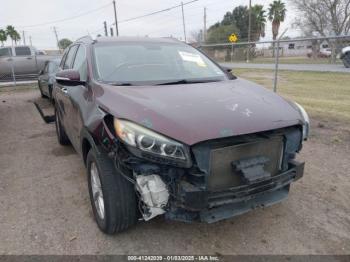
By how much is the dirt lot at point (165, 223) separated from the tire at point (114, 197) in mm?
220

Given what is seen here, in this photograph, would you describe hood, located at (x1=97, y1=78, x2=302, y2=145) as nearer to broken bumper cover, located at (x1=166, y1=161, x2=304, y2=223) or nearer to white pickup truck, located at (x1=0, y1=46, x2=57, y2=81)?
broken bumper cover, located at (x1=166, y1=161, x2=304, y2=223)

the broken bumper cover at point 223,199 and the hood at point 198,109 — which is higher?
the hood at point 198,109

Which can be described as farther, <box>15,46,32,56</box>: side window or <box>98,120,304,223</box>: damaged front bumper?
<box>15,46,32,56</box>: side window

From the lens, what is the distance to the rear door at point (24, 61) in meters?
16.5

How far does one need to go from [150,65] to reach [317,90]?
30.2 ft

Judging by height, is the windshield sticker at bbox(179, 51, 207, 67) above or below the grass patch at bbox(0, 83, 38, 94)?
above

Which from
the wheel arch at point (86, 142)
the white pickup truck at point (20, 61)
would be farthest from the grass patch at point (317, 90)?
the white pickup truck at point (20, 61)

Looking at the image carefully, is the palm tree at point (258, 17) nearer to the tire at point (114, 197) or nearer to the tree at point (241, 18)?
the tree at point (241, 18)

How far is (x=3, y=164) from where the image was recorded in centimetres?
481

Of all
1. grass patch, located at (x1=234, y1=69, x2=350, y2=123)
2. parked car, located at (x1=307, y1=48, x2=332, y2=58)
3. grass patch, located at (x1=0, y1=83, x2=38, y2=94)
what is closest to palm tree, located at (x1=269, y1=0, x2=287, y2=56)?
parked car, located at (x1=307, y1=48, x2=332, y2=58)

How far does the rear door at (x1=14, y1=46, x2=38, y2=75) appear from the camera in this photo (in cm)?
1655

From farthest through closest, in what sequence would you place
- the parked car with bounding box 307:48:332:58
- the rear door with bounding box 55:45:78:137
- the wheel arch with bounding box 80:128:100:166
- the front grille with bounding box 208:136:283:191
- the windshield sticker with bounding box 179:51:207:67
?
the parked car with bounding box 307:48:332:58
the rear door with bounding box 55:45:78:137
the windshield sticker with bounding box 179:51:207:67
the wheel arch with bounding box 80:128:100:166
the front grille with bounding box 208:136:283:191

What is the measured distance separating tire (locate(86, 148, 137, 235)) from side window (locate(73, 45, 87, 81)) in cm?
113

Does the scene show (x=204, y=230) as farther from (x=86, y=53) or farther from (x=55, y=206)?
(x=86, y=53)
